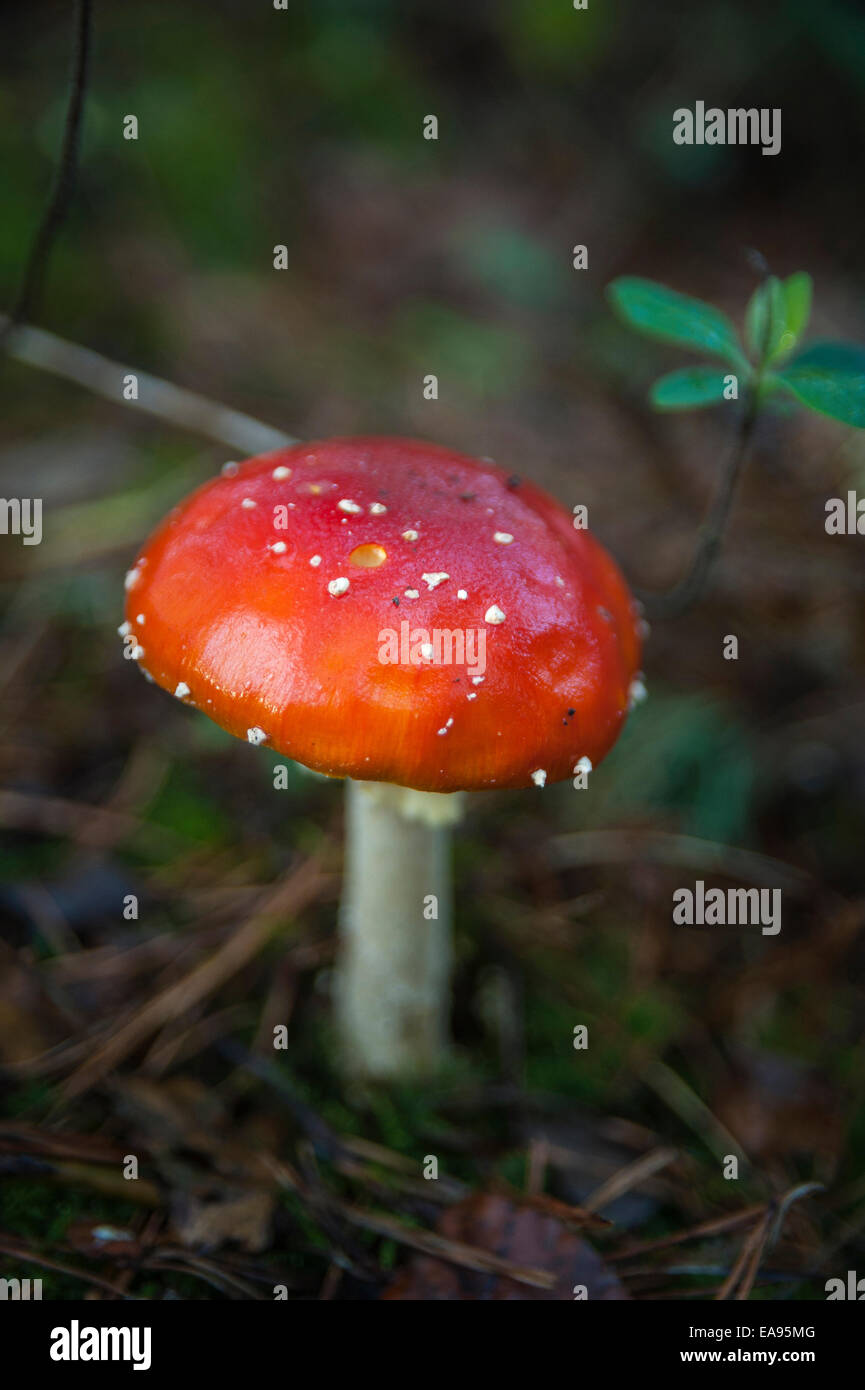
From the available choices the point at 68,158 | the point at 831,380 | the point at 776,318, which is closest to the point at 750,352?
the point at 776,318

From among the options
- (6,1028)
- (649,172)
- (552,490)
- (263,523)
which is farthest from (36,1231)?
(649,172)

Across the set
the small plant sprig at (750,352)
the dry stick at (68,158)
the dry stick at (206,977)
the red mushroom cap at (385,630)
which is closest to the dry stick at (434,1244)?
the dry stick at (206,977)

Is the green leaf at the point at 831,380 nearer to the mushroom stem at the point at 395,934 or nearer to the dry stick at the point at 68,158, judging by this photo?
the mushroom stem at the point at 395,934

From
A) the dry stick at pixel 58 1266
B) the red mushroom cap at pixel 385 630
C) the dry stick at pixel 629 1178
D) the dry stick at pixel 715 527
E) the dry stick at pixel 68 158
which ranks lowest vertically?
the dry stick at pixel 58 1266

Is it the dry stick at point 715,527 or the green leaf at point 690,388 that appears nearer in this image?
the green leaf at point 690,388

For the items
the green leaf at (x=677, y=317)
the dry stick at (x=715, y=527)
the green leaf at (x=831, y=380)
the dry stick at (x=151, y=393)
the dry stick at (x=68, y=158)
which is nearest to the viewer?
the green leaf at (x=831, y=380)

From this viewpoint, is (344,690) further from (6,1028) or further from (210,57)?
(210,57)

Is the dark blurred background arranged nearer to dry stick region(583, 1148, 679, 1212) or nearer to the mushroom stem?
dry stick region(583, 1148, 679, 1212)
